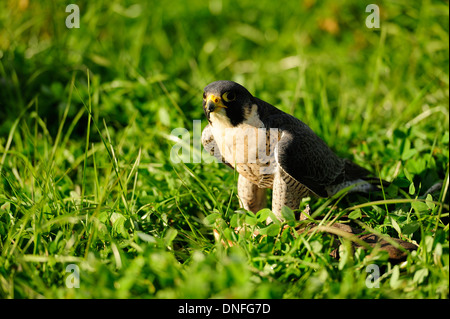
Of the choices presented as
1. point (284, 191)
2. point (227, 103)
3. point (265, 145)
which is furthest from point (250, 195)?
point (227, 103)

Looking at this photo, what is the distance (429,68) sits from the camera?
191 inches

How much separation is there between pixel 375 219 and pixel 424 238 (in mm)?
503

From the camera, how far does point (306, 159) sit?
8.63ft

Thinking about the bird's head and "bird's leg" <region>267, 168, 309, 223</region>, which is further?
"bird's leg" <region>267, 168, 309, 223</region>

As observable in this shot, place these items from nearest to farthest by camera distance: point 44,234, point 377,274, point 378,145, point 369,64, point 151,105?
1. point 377,274
2. point 44,234
3. point 378,145
4. point 151,105
5. point 369,64

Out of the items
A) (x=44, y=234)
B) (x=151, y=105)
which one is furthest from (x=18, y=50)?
(x=44, y=234)

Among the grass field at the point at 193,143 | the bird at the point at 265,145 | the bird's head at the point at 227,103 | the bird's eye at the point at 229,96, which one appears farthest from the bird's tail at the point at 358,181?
the bird's eye at the point at 229,96

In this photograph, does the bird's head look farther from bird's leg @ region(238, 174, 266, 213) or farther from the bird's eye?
bird's leg @ region(238, 174, 266, 213)

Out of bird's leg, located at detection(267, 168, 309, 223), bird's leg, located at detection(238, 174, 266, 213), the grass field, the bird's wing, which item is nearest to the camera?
the grass field

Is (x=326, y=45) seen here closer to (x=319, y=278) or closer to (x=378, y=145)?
(x=378, y=145)

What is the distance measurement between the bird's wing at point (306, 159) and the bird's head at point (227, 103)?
271 mm

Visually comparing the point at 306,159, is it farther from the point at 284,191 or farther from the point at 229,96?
the point at 229,96

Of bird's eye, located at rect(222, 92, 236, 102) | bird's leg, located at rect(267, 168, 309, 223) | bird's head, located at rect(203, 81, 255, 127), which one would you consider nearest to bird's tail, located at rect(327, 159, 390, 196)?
bird's leg, located at rect(267, 168, 309, 223)

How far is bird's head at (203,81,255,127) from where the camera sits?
243 centimetres
